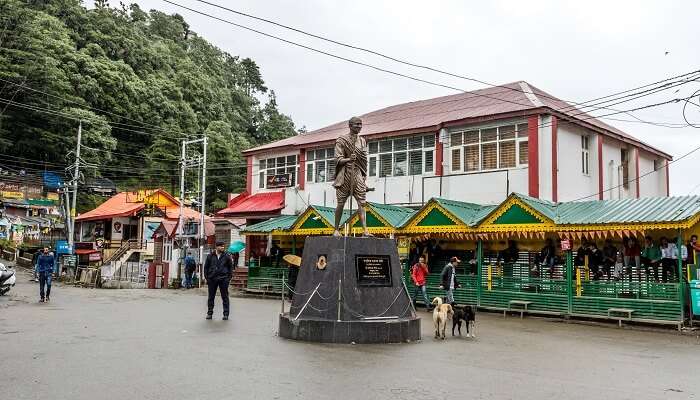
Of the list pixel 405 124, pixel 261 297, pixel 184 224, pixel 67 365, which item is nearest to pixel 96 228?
pixel 184 224

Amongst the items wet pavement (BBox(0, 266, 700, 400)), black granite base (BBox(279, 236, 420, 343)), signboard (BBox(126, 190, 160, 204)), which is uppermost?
signboard (BBox(126, 190, 160, 204))

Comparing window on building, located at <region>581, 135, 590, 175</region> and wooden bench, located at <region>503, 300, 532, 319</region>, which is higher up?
window on building, located at <region>581, 135, 590, 175</region>

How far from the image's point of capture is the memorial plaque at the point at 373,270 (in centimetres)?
1128

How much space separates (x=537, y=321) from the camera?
16250mm

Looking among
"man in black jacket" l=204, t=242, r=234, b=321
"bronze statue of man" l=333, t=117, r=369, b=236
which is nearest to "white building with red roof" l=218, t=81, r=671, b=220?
"bronze statue of man" l=333, t=117, r=369, b=236

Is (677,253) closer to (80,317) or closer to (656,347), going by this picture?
(656,347)

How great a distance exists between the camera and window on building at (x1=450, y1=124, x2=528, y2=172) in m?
22.3

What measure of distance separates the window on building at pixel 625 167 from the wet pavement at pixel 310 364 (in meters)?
14.9

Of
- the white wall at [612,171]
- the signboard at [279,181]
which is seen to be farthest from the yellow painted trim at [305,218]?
the white wall at [612,171]

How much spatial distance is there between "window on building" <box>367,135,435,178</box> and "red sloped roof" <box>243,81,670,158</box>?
574mm

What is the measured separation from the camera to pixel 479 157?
76.7 feet

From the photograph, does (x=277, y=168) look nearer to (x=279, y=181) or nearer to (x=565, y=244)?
(x=279, y=181)

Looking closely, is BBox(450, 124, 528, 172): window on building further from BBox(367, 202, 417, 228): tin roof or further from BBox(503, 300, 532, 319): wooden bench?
BBox(503, 300, 532, 319): wooden bench

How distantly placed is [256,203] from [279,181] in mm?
1780
